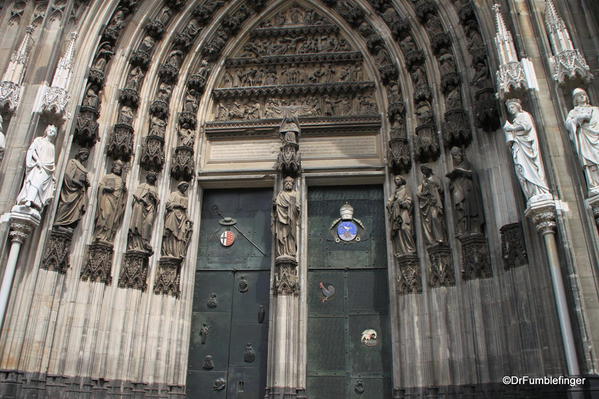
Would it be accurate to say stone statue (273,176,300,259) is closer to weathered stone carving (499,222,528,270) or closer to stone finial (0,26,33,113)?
weathered stone carving (499,222,528,270)

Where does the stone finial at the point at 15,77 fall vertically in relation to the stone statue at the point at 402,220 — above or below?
above

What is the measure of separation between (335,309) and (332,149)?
133 inches

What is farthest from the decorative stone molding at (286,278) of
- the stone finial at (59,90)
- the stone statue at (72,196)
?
the stone finial at (59,90)

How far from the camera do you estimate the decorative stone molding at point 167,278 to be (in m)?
9.89

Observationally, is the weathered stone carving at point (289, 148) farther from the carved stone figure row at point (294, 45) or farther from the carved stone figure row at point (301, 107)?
the carved stone figure row at point (294, 45)

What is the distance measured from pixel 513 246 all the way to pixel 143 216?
6471 mm

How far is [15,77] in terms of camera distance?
Result: 8.97 m

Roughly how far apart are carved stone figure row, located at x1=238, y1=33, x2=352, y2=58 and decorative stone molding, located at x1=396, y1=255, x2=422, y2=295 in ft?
17.7

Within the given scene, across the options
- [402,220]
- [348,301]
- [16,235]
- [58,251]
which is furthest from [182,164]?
[402,220]

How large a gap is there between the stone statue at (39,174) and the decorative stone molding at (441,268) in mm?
6489

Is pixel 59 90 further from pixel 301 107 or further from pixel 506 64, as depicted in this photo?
pixel 506 64

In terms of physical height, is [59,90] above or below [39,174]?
above

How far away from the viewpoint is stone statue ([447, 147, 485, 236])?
8695 millimetres

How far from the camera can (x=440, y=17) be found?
34.1 feet
